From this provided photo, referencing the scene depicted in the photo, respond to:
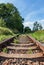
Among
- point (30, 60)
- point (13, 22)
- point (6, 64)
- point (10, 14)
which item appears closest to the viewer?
point (6, 64)

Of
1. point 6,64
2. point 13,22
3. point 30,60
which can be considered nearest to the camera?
point 6,64

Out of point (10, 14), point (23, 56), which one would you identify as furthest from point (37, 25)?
point (23, 56)

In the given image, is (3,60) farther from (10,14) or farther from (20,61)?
(10,14)

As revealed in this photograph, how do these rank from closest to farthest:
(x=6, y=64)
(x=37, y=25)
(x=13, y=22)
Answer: (x=6, y=64) → (x=13, y=22) → (x=37, y=25)

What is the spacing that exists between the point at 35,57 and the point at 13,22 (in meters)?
60.5

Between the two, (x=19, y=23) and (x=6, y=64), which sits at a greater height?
(x=19, y=23)

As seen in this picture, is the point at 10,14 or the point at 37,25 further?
the point at 37,25

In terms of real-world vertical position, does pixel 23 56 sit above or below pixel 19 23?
below

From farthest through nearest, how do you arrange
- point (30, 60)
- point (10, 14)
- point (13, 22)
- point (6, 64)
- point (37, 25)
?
point (37, 25) → point (10, 14) → point (13, 22) → point (30, 60) → point (6, 64)

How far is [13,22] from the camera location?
65.5 meters

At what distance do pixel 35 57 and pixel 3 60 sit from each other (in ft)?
2.37

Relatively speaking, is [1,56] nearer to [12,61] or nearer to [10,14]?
[12,61]

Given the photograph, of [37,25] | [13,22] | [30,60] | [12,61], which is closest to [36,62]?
[30,60]

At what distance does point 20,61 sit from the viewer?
4957 millimetres
